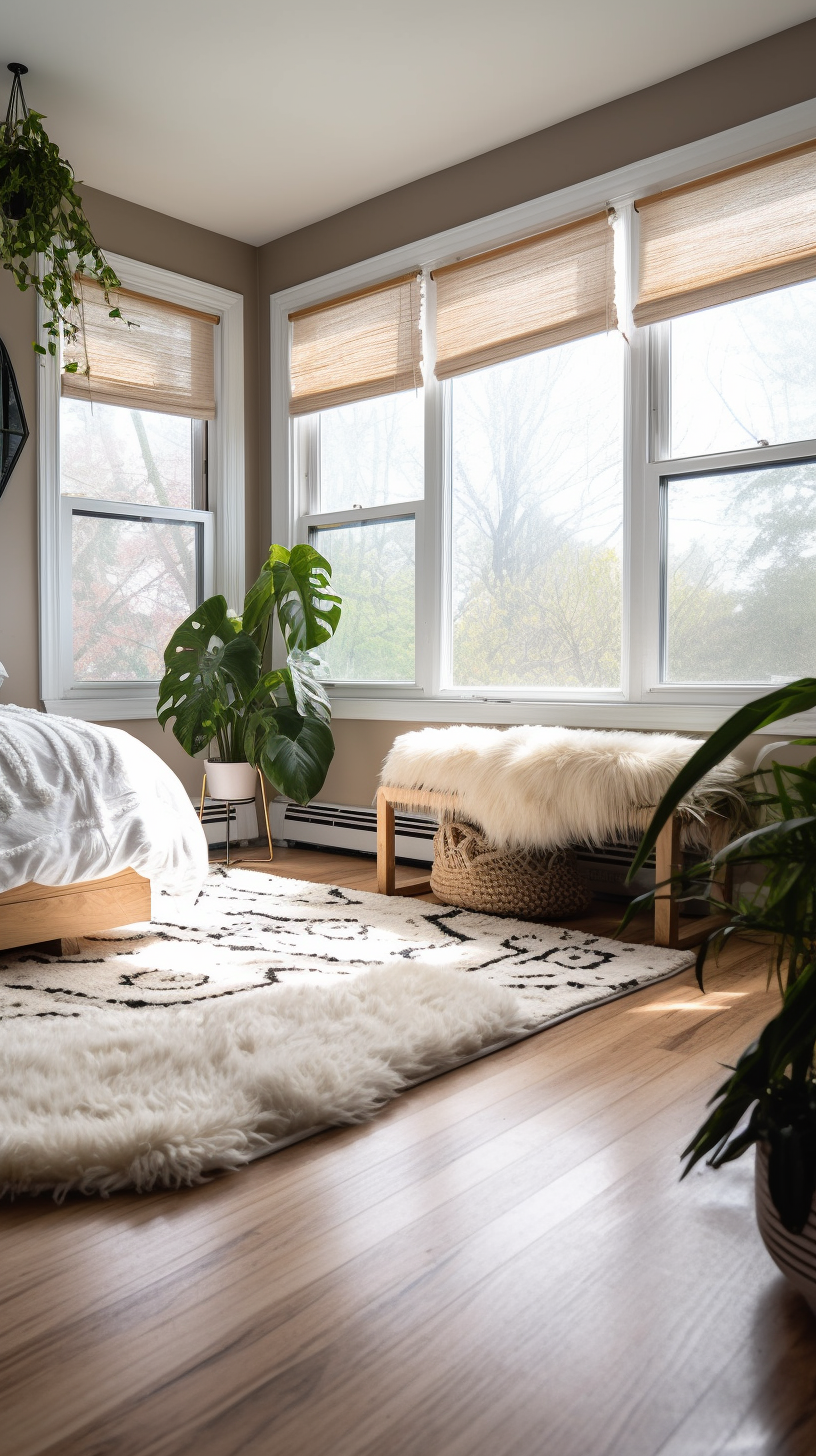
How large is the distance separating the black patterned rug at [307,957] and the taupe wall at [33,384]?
1.26 meters

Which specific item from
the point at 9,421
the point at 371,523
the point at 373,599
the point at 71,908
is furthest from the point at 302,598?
the point at 71,908

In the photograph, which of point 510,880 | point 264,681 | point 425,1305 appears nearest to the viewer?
point 425,1305

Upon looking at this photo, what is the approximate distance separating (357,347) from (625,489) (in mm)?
1491

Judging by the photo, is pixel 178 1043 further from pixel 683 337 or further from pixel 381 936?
pixel 683 337

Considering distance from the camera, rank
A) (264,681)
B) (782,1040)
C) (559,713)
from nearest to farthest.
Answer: (782,1040) → (559,713) → (264,681)

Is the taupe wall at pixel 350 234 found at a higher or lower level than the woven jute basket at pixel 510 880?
higher

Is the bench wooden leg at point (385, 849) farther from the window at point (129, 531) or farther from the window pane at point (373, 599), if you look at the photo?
the window at point (129, 531)

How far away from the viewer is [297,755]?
391cm

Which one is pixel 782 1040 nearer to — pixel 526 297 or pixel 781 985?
pixel 781 985

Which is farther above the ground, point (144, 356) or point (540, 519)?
point (144, 356)

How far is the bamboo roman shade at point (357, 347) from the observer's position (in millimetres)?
4113

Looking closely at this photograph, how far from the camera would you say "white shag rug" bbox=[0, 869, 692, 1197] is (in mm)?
1514

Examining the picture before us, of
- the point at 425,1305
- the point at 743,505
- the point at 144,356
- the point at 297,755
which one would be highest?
the point at 144,356

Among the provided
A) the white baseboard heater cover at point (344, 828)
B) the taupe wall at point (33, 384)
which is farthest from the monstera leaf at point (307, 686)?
the taupe wall at point (33, 384)
